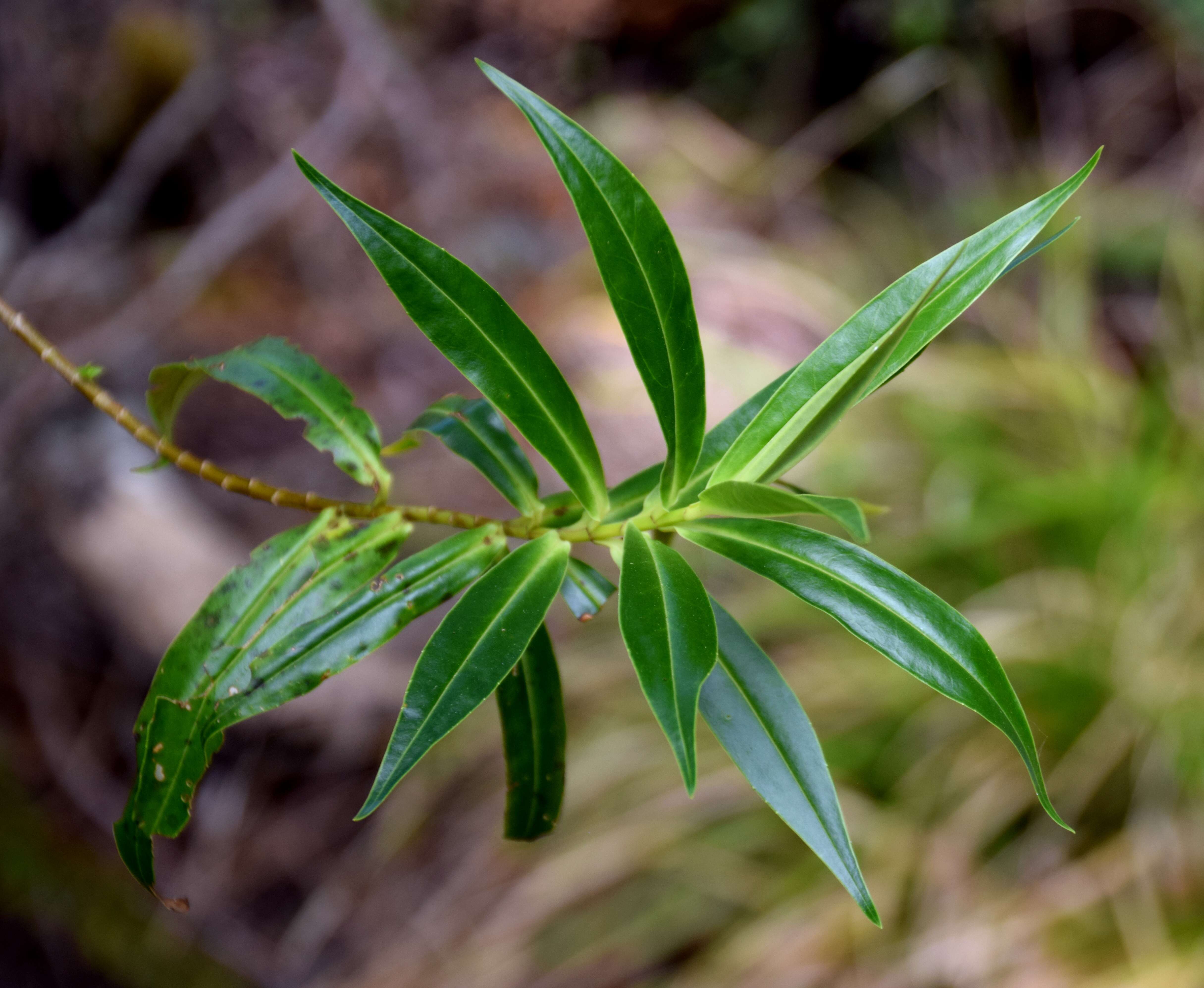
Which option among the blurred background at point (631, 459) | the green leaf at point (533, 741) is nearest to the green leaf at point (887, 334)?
the green leaf at point (533, 741)

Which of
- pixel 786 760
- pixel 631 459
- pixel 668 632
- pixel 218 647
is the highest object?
pixel 218 647

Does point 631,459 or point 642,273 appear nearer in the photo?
point 642,273

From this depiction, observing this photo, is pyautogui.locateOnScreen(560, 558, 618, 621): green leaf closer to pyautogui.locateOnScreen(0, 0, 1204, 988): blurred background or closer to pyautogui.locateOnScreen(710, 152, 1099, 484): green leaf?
pyautogui.locateOnScreen(710, 152, 1099, 484): green leaf

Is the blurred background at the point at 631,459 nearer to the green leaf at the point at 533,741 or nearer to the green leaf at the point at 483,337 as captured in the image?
the green leaf at the point at 533,741

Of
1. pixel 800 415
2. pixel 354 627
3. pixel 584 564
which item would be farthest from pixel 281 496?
pixel 800 415

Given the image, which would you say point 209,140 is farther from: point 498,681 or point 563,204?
point 498,681

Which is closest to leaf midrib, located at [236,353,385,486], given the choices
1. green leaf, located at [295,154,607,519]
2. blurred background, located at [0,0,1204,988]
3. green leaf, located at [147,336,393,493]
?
green leaf, located at [147,336,393,493]

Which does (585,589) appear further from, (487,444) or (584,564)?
(487,444)

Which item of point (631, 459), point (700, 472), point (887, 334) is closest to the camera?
point (887, 334)
